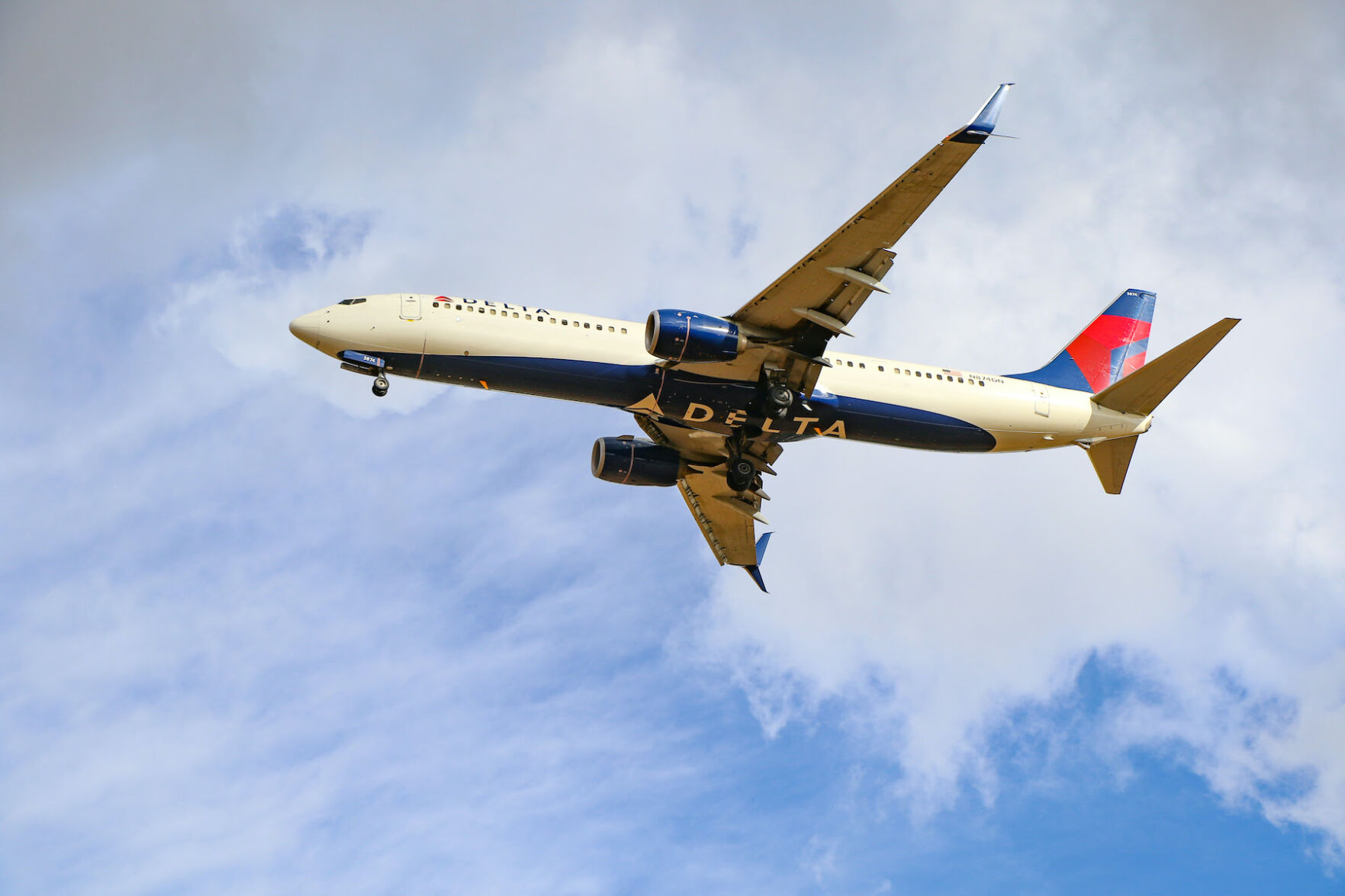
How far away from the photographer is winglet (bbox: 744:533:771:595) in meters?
57.2

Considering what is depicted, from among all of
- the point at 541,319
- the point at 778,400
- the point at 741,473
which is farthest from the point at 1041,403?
the point at 541,319

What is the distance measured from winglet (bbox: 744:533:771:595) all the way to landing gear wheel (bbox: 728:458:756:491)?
250 inches

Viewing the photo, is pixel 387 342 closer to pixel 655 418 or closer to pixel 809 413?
pixel 655 418

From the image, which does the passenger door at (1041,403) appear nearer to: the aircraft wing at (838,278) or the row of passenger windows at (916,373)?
the row of passenger windows at (916,373)

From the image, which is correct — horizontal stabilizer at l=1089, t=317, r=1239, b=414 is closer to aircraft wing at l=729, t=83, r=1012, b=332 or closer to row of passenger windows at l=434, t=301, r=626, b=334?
aircraft wing at l=729, t=83, r=1012, b=332

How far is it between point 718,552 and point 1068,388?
58.4ft

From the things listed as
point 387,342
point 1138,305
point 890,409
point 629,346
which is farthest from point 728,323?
point 1138,305

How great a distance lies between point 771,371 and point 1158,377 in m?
16.4

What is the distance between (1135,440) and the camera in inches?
2005

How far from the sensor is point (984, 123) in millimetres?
36531

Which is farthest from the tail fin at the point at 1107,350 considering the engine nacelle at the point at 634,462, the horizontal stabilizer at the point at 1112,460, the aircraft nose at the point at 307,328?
the aircraft nose at the point at 307,328

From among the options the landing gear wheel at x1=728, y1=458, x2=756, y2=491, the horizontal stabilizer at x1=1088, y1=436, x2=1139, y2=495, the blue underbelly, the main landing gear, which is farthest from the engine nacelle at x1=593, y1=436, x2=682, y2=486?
the horizontal stabilizer at x1=1088, y1=436, x2=1139, y2=495

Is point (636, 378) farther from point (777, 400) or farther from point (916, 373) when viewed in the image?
point (916, 373)

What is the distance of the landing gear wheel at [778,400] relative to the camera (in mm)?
44906
